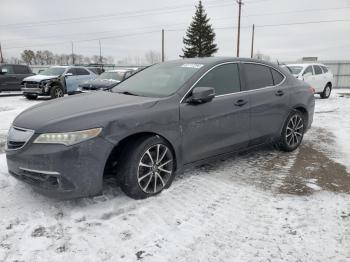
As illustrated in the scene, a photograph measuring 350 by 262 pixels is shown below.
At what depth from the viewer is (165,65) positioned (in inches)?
192

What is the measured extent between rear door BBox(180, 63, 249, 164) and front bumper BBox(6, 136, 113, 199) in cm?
106

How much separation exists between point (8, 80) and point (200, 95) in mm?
15769

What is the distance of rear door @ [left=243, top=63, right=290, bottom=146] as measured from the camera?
4797mm

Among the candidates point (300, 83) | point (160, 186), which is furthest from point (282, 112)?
point (160, 186)

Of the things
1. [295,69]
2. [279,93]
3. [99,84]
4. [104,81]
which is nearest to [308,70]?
[295,69]

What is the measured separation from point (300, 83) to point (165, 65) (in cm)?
247

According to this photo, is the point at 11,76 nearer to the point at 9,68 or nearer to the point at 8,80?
the point at 8,80

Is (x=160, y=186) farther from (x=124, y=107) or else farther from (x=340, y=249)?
(x=340, y=249)

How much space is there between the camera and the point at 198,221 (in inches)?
129

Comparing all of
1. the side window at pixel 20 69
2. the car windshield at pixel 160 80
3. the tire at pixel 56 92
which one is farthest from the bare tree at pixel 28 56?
the car windshield at pixel 160 80

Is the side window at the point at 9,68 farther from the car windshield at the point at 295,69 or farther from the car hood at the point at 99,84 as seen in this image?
the car windshield at the point at 295,69

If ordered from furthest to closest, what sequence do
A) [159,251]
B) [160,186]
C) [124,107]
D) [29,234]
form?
1. [160,186]
2. [124,107]
3. [29,234]
4. [159,251]

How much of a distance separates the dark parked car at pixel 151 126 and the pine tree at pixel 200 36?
44496 mm

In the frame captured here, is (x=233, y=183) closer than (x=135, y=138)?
No
